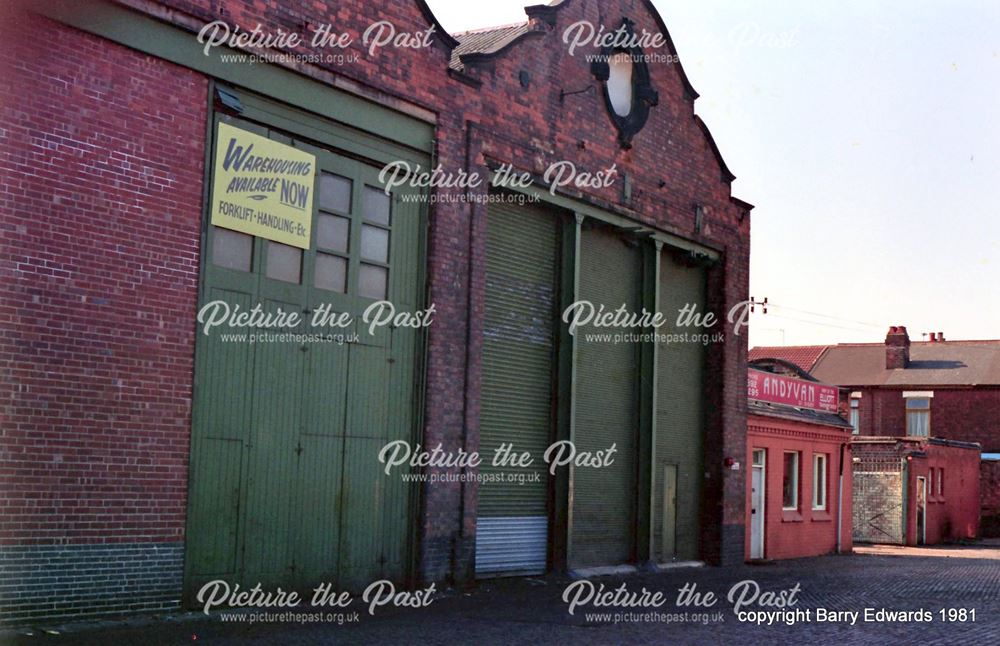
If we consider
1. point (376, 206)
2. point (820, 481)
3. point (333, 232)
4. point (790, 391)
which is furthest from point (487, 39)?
point (820, 481)

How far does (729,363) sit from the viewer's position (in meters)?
22.9

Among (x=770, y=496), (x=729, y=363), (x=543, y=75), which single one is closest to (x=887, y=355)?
(x=770, y=496)

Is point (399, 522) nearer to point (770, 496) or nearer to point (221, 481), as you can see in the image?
point (221, 481)

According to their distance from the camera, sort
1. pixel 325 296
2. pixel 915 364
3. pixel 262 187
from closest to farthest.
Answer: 1. pixel 262 187
2. pixel 325 296
3. pixel 915 364

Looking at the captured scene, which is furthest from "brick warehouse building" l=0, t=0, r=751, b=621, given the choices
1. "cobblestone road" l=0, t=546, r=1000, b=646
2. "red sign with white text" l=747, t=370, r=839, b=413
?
"red sign with white text" l=747, t=370, r=839, b=413

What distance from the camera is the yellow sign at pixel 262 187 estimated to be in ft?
41.3

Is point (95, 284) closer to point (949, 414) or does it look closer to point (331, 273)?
point (331, 273)

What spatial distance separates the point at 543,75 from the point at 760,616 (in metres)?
8.77

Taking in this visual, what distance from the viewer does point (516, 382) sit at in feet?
57.9

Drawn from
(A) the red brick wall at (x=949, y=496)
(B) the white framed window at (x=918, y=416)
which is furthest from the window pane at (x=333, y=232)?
(B) the white framed window at (x=918, y=416)

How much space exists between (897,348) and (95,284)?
44.6 m

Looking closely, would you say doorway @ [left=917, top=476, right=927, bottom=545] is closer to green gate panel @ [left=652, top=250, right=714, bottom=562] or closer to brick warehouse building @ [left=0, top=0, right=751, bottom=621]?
green gate panel @ [left=652, top=250, right=714, bottom=562]

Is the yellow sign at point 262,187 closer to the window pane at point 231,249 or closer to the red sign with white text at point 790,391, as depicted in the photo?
the window pane at point 231,249

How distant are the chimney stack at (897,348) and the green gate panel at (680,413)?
99.2ft
